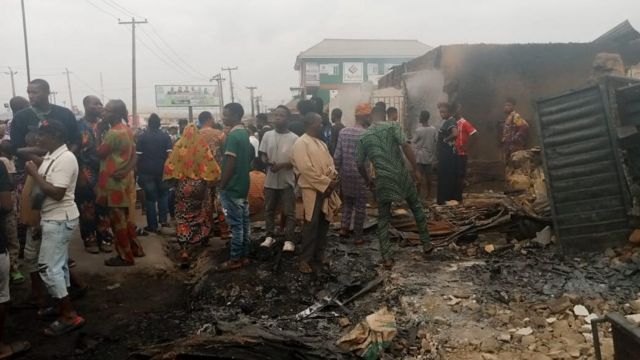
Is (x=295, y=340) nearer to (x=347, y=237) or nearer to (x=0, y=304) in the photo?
(x=0, y=304)

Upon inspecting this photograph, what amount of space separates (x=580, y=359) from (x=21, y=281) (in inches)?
201


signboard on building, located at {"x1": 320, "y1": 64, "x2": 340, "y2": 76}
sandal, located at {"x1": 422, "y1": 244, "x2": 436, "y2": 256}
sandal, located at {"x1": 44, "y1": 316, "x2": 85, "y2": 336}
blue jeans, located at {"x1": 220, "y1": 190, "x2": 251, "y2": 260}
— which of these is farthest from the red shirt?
signboard on building, located at {"x1": 320, "y1": 64, "x2": 340, "y2": 76}

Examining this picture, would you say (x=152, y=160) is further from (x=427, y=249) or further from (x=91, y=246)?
(x=427, y=249)

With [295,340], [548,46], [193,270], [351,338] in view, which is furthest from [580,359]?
[548,46]

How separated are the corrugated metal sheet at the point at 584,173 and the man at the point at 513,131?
370cm

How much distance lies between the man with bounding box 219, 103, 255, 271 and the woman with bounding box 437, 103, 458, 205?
363cm

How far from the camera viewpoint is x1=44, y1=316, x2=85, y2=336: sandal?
3.96 m

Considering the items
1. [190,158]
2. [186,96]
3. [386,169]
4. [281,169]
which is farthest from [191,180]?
[186,96]

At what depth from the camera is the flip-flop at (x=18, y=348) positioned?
11.7 ft

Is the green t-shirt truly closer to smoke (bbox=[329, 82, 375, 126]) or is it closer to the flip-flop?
the flip-flop

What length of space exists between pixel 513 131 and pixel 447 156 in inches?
63.7

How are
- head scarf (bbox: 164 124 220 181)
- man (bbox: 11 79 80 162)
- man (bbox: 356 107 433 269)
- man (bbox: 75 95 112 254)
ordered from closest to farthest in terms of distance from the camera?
man (bbox: 11 79 80 162) → man (bbox: 356 107 433 269) → man (bbox: 75 95 112 254) → head scarf (bbox: 164 124 220 181)

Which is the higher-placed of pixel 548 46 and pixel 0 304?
pixel 548 46

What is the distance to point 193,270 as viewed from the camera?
5801 millimetres
